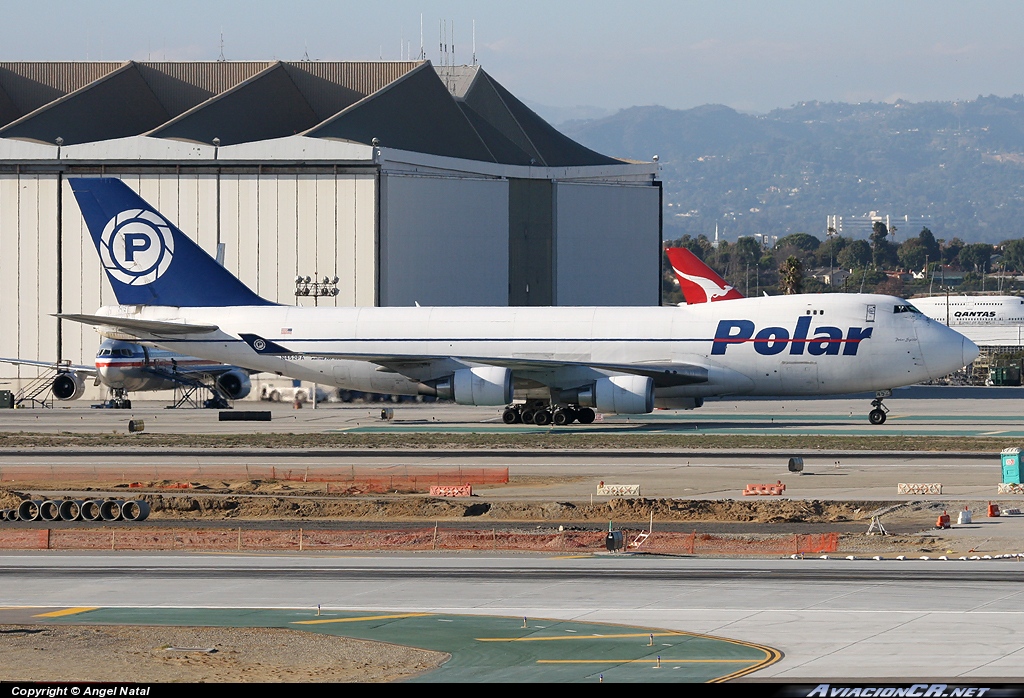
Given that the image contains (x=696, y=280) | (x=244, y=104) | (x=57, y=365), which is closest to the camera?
(x=57, y=365)

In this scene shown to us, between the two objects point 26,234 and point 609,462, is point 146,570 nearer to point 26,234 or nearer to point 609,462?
point 609,462

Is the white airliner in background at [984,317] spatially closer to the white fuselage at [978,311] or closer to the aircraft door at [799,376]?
the white fuselage at [978,311]

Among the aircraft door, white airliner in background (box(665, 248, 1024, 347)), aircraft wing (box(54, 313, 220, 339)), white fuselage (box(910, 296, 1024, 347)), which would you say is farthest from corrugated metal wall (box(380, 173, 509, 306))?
white fuselage (box(910, 296, 1024, 347))

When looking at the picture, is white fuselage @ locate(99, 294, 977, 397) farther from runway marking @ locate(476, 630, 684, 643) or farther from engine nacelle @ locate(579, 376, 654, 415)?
runway marking @ locate(476, 630, 684, 643)

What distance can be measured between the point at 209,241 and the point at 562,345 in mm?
36105

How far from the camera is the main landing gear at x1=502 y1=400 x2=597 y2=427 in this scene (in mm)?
58594

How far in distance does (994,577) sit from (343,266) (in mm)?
65303

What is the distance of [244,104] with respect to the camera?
95125 millimetres

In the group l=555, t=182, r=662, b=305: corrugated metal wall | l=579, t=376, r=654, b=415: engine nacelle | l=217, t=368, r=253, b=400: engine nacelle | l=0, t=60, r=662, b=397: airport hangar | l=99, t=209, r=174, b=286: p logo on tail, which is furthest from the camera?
l=555, t=182, r=662, b=305: corrugated metal wall

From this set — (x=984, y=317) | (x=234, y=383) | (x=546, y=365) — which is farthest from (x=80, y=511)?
(x=984, y=317)

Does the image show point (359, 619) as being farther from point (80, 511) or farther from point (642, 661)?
point (80, 511)

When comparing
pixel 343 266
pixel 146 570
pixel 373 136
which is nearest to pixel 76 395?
pixel 343 266

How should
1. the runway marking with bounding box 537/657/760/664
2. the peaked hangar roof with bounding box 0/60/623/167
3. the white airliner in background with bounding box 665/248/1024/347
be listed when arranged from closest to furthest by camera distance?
A: the runway marking with bounding box 537/657/760/664 < the peaked hangar roof with bounding box 0/60/623/167 < the white airliner in background with bounding box 665/248/1024/347

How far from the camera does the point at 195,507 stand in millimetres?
35406
